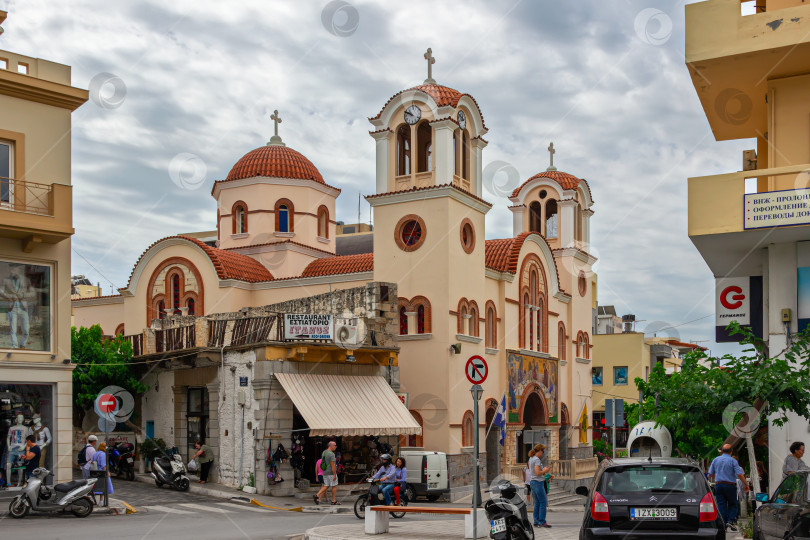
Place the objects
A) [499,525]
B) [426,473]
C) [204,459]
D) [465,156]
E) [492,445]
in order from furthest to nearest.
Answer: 1. [492,445]
2. [465,156]
3. [426,473]
4. [204,459]
5. [499,525]

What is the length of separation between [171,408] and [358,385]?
6395 mm

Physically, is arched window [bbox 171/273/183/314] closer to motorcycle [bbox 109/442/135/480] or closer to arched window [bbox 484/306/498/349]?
motorcycle [bbox 109/442/135/480]

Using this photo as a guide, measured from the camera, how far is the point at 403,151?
37062 mm

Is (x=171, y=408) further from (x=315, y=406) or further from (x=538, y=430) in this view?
(x=538, y=430)

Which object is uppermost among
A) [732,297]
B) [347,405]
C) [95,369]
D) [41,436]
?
[732,297]

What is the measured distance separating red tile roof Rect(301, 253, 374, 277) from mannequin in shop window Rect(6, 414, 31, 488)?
1870cm

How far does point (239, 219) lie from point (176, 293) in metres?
5.36

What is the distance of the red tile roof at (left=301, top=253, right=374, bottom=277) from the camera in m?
39.5

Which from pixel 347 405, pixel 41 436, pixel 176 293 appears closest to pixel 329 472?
pixel 347 405

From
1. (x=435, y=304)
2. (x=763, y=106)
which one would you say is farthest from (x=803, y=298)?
(x=435, y=304)

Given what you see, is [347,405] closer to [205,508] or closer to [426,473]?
[426,473]

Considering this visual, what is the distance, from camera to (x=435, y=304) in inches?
1359

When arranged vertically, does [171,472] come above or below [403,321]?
below

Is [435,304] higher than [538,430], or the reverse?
[435,304]
